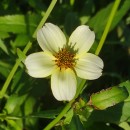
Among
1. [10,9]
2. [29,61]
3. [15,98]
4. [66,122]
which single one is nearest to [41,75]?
[29,61]

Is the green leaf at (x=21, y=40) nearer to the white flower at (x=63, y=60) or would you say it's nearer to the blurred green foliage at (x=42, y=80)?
the blurred green foliage at (x=42, y=80)

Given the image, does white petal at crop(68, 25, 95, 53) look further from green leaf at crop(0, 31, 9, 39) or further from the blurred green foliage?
A: green leaf at crop(0, 31, 9, 39)

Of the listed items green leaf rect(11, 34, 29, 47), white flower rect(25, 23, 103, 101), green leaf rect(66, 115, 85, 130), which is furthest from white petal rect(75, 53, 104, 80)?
green leaf rect(11, 34, 29, 47)

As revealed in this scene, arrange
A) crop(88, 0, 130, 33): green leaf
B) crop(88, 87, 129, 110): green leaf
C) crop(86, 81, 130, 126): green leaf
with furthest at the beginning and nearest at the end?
1. crop(88, 0, 130, 33): green leaf
2. crop(86, 81, 130, 126): green leaf
3. crop(88, 87, 129, 110): green leaf

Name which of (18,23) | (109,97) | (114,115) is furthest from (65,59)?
(18,23)

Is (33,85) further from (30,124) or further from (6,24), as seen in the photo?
(6,24)

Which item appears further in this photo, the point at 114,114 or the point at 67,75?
the point at 114,114

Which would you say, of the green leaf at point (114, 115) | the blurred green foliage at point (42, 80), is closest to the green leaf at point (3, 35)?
the blurred green foliage at point (42, 80)
